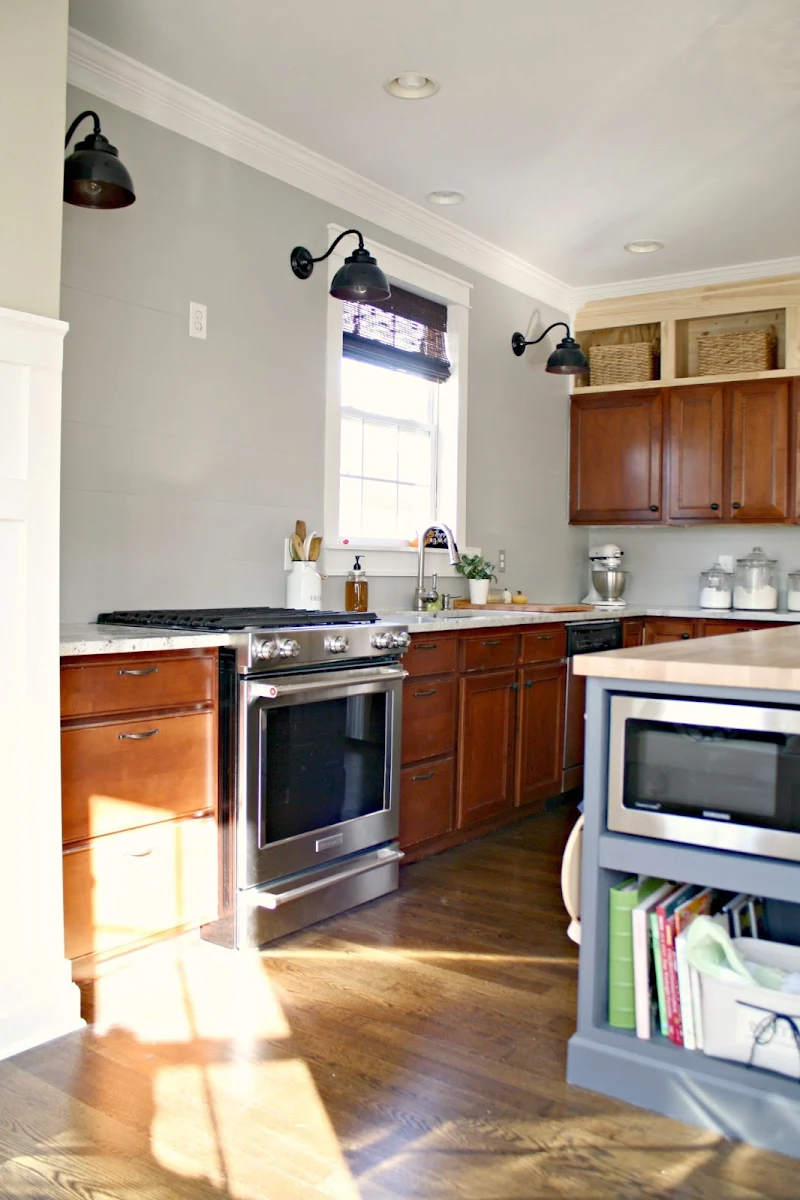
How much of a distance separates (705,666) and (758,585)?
3.68 m

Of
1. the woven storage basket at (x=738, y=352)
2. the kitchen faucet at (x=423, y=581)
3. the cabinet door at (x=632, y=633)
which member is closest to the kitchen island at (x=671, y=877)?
the kitchen faucet at (x=423, y=581)

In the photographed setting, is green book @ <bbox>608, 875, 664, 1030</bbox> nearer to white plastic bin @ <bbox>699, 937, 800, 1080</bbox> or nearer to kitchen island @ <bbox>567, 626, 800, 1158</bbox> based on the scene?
kitchen island @ <bbox>567, 626, 800, 1158</bbox>

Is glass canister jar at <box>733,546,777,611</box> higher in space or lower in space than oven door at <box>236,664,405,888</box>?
higher

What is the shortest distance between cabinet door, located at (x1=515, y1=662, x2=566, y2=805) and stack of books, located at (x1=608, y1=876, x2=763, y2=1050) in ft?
6.83

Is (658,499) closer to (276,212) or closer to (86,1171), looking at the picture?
(276,212)

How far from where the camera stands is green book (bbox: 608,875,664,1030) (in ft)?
6.63

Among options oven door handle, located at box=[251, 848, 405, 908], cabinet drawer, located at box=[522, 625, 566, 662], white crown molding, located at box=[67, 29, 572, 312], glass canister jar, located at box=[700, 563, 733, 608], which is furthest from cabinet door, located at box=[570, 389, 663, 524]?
oven door handle, located at box=[251, 848, 405, 908]

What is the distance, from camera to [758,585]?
534 cm

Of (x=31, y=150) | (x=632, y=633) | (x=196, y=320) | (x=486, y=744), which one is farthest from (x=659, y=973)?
(x=632, y=633)

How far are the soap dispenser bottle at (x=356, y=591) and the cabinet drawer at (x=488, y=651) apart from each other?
495 millimetres

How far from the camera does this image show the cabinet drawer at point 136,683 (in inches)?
94.7

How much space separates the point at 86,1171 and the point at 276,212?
315 centimetres

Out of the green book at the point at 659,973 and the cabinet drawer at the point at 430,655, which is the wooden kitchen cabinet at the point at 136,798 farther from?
the green book at the point at 659,973

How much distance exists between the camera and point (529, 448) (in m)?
5.41
